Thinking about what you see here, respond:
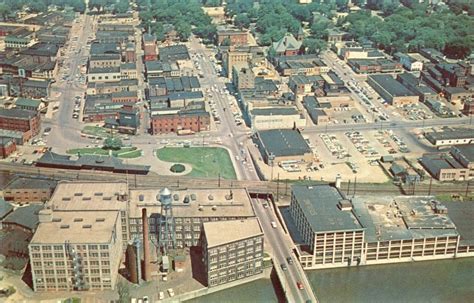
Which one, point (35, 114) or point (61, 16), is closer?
point (35, 114)

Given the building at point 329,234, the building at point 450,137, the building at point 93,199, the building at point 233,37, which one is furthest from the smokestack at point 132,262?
the building at point 233,37

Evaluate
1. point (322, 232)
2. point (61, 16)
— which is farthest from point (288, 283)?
point (61, 16)

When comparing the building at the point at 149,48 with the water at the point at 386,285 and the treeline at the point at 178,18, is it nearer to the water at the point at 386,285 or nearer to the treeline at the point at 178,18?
the treeline at the point at 178,18

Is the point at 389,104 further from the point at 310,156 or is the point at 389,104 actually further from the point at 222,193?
the point at 222,193

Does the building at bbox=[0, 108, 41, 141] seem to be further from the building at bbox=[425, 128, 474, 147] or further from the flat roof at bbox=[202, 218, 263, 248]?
the building at bbox=[425, 128, 474, 147]

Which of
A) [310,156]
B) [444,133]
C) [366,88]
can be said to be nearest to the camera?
[310,156]

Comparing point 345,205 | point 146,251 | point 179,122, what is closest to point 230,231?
point 146,251
